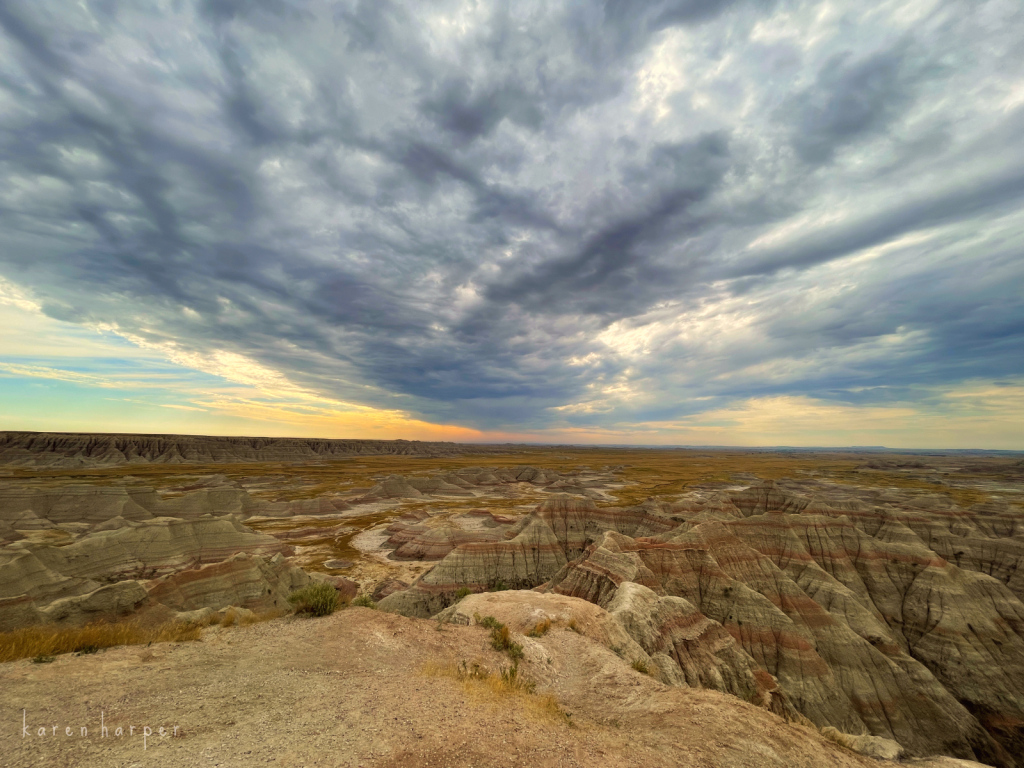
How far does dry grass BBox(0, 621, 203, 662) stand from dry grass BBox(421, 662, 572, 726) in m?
7.76

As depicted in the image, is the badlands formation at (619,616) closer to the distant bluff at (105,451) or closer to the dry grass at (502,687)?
the dry grass at (502,687)

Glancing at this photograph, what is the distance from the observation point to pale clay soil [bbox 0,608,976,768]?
718 cm

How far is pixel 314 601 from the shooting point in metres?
14.6

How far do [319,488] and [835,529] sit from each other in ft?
363

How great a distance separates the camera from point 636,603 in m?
21.0

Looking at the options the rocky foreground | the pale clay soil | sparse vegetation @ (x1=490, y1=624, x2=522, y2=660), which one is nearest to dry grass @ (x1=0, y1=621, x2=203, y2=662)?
the pale clay soil

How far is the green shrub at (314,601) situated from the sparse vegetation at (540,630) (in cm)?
782

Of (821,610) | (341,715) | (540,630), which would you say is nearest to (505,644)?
(540,630)

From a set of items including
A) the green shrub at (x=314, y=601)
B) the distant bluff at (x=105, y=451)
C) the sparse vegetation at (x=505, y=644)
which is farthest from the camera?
the distant bluff at (x=105, y=451)

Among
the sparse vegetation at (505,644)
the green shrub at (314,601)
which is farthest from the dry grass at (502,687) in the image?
the green shrub at (314,601)

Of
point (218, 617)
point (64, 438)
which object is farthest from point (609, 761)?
point (64, 438)

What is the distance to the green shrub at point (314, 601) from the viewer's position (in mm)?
14617

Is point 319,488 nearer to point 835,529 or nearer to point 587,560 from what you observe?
point 587,560

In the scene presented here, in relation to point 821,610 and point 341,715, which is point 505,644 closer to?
point 341,715
